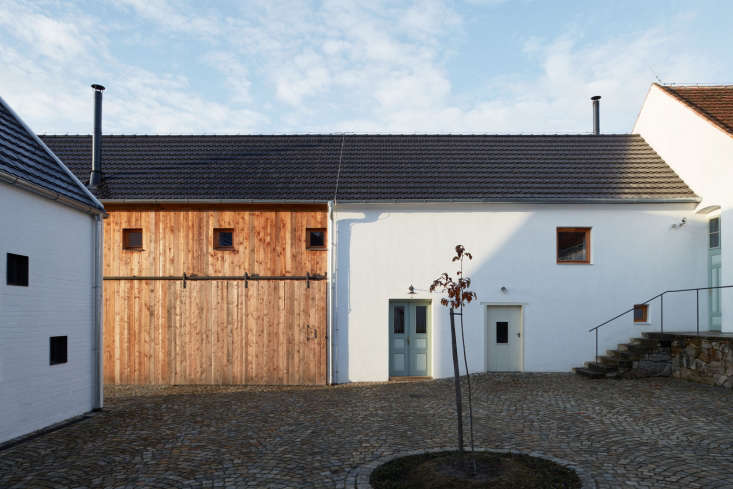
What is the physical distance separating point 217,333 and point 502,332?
741cm

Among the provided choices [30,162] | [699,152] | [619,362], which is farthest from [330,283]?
[699,152]

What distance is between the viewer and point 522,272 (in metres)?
13.1

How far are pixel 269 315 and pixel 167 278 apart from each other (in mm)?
2862

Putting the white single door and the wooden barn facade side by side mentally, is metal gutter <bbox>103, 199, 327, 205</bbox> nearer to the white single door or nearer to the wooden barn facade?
the wooden barn facade

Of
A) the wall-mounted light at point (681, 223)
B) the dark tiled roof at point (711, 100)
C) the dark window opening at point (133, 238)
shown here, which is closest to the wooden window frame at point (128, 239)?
the dark window opening at point (133, 238)

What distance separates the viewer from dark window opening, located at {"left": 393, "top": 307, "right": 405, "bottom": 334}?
13.2 metres

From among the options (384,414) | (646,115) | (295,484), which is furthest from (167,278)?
(646,115)

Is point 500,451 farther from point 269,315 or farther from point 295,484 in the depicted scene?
point 269,315

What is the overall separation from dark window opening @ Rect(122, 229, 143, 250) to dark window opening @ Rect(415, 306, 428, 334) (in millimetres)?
7549

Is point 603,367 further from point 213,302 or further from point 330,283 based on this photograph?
point 213,302

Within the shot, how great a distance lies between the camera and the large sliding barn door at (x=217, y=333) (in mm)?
12867

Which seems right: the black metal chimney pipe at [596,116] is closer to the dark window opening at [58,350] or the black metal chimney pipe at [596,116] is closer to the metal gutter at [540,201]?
the metal gutter at [540,201]

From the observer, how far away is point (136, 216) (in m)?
13.4

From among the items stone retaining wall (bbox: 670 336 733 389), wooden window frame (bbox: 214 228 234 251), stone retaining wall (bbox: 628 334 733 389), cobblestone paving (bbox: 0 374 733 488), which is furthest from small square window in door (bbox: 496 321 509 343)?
wooden window frame (bbox: 214 228 234 251)
